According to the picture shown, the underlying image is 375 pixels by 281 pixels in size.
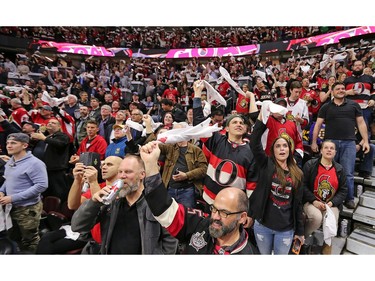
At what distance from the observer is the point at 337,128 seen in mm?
3404

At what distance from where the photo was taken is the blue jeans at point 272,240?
2250mm

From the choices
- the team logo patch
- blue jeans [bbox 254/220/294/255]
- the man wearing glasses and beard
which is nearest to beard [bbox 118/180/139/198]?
the man wearing glasses and beard

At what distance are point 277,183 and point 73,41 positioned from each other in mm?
9512

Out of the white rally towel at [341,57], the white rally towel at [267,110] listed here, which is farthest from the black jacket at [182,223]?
the white rally towel at [341,57]

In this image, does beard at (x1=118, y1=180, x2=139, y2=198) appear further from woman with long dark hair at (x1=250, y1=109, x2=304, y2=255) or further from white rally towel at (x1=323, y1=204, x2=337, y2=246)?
white rally towel at (x1=323, y1=204, x2=337, y2=246)

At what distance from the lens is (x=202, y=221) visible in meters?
1.79

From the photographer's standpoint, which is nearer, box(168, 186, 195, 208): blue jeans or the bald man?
the bald man

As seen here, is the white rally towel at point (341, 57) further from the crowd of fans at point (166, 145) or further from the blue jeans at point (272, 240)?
the blue jeans at point (272, 240)

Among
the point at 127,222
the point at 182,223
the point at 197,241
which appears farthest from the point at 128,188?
the point at 197,241

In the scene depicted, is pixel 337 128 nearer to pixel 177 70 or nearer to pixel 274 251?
pixel 274 251

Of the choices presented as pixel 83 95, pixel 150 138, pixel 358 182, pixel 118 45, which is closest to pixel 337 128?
pixel 358 182

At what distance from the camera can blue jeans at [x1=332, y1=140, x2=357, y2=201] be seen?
3258 millimetres

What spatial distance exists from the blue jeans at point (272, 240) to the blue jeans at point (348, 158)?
4.64ft

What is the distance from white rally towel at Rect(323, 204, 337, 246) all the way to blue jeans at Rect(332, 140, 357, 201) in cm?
91
